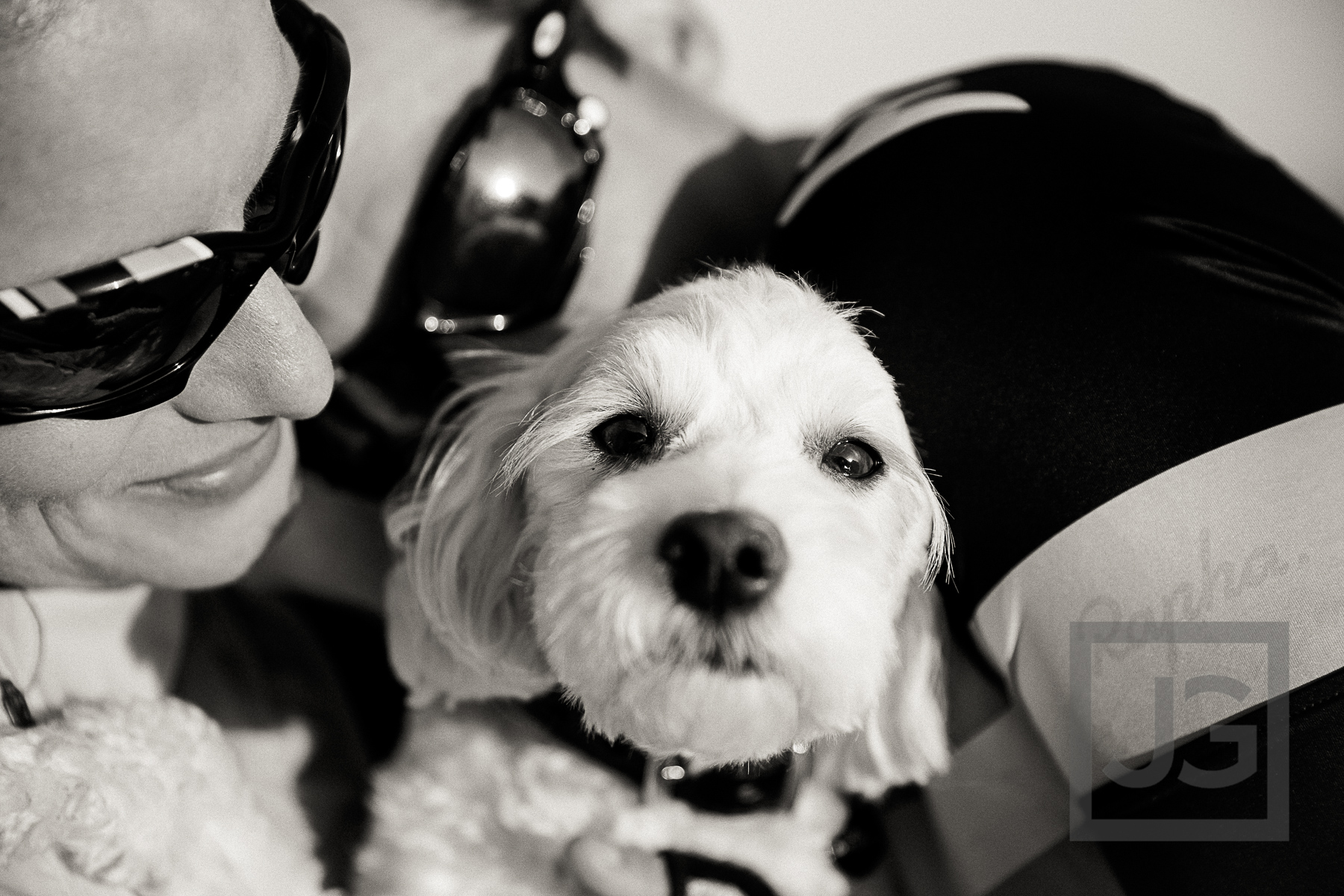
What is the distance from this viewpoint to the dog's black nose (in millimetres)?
1047

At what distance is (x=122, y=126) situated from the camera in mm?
958

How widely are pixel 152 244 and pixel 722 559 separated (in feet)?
2.35

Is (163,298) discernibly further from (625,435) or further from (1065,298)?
(1065,298)

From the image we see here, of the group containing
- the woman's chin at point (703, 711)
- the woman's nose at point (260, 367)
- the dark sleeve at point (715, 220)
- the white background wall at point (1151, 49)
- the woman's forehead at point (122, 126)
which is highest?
Answer: the white background wall at point (1151, 49)

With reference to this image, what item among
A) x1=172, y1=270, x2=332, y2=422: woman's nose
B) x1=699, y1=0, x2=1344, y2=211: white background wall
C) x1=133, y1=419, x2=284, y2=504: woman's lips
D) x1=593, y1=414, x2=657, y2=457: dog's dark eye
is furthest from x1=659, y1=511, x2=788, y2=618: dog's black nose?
x1=699, y1=0, x2=1344, y2=211: white background wall

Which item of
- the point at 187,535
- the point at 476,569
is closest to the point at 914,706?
the point at 476,569

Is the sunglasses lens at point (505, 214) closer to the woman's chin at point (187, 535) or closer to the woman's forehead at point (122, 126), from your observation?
the woman's chin at point (187, 535)

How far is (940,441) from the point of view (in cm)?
132

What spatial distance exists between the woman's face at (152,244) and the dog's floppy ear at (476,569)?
25 cm

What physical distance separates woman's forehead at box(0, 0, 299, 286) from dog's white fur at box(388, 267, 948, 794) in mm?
533

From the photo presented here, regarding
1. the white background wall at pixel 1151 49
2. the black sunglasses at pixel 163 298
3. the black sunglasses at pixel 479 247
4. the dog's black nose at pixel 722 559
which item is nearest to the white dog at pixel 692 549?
the dog's black nose at pixel 722 559

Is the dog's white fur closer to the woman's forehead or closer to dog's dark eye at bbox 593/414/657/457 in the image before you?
dog's dark eye at bbox 593/414/657/457

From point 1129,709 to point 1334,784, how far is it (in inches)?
8.6

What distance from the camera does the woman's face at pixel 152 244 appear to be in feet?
3.05
